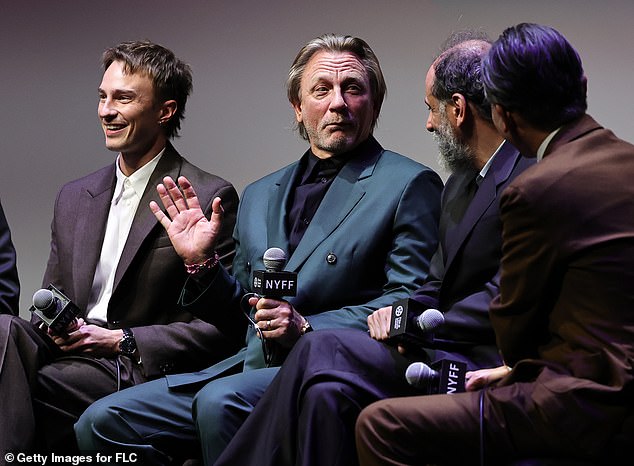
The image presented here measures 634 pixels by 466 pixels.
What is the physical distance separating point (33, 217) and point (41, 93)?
1.97ft

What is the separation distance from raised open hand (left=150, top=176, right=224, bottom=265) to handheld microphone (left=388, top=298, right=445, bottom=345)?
86 centimetres

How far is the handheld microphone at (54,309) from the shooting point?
382 centimetres

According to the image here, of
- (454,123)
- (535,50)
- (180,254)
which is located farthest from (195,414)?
(535,50)

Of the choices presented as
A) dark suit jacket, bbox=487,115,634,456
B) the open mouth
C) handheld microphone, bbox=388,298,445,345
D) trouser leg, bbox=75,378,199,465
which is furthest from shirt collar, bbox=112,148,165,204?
dark suit jacket, bbox=487,115,634,456

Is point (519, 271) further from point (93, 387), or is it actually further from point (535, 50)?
point (93, 387)

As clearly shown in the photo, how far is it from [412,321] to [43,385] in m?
1.45

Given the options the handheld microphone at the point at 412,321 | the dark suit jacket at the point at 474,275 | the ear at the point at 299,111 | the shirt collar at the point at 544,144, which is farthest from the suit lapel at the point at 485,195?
the ear at the point at 299,111

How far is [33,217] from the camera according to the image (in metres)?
5.48

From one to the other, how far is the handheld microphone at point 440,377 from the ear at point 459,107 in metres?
0.92

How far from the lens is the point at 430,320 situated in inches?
122

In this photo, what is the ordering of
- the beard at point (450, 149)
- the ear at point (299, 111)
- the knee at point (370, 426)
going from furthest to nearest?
the ear at point (299, 111)
the beard at point (450, 149)
the knee at point (370, 426)

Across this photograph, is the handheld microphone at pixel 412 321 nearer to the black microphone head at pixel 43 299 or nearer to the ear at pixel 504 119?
the ear at pixel 504 119

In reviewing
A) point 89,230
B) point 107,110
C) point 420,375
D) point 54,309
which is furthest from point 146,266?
point 420,375

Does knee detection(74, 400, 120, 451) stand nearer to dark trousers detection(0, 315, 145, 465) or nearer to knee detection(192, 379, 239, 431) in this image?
dark trousers detection(0, 315, 145, 465)
